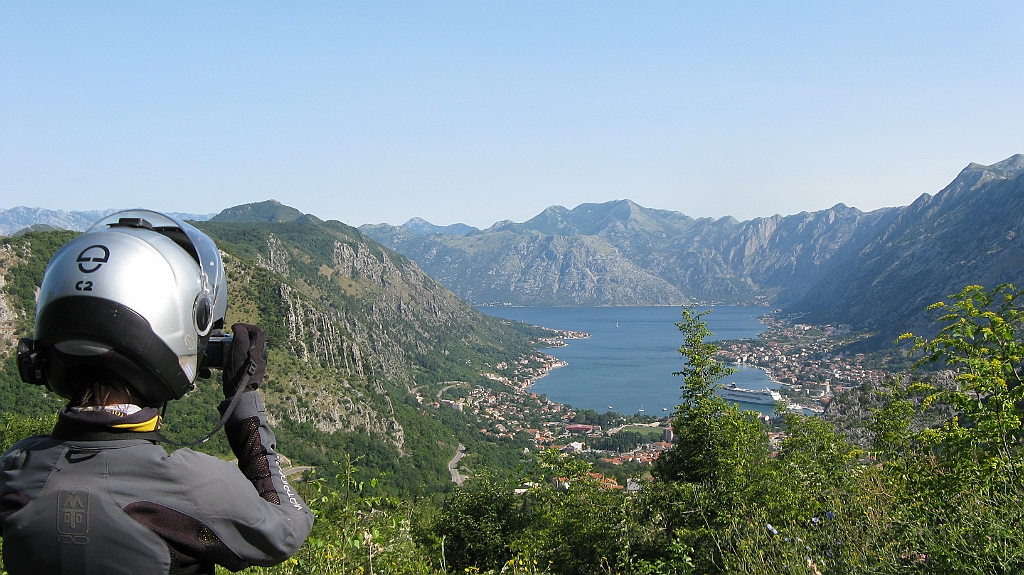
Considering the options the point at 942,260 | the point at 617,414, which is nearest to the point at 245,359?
the point at 617,414

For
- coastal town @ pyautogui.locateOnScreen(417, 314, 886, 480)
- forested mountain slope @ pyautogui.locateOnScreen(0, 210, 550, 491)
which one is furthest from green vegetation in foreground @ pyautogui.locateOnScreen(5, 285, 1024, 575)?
coastal town @ pyautogui.locateOnScreen(417, 314, 886, 480)

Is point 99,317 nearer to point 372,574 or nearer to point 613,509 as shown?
point 372,574

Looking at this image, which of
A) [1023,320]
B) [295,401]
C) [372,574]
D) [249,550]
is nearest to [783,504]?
[1023,320]

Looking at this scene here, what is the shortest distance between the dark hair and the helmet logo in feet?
0.91

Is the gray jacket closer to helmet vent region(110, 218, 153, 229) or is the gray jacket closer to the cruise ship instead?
helmet vent region(110, 218, 153, 229)

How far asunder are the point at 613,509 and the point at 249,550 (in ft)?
28.7

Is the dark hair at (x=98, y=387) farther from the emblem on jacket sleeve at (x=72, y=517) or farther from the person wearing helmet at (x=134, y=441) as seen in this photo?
the emblem on jacket sleeve at (x=72, y=517)

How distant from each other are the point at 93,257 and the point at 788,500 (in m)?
6.61

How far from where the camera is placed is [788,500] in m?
6.25

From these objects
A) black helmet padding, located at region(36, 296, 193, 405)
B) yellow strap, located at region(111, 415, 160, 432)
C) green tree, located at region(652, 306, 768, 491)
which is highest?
black helmet padding, located at region(36, 296, 193, 405)

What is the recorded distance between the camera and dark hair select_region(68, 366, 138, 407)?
1.60 meters

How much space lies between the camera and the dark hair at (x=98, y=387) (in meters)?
1.60

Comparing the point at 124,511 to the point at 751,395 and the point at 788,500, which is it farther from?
the point at 751,395

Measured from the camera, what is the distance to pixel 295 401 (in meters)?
63.4
